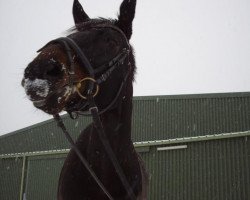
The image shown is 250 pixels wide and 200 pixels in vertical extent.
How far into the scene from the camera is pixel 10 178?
19.7 meters

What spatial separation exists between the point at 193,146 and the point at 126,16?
32.2 ft

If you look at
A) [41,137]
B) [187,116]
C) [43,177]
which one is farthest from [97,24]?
[41,137]

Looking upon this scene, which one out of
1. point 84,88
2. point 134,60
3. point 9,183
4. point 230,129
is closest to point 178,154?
point 230,129

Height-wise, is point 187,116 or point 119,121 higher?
point 119,121

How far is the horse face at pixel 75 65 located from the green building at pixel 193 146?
9460 mm

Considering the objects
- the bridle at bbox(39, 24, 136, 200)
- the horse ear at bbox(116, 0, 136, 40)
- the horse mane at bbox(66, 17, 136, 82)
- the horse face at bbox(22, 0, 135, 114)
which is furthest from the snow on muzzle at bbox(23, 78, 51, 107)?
the horse ear at bbox(116, 0, 136, 40)

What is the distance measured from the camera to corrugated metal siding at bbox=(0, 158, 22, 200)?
62.5ft

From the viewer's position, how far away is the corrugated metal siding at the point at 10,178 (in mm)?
19062

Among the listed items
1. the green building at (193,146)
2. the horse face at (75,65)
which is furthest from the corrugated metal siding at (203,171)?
the horse face at (75,65)

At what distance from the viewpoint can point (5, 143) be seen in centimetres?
2262

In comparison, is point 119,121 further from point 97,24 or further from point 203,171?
point 203,171

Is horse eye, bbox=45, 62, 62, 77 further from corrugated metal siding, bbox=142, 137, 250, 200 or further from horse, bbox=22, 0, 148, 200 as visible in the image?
corrugated metal siding, bbox=142, 137, 250, 200

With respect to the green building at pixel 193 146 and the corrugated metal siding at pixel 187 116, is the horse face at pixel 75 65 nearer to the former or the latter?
the green building at pixel 193 146

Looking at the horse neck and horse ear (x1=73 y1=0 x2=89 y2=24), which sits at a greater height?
horse ear (x1=73 y1=0 x2=89 y2=24)
